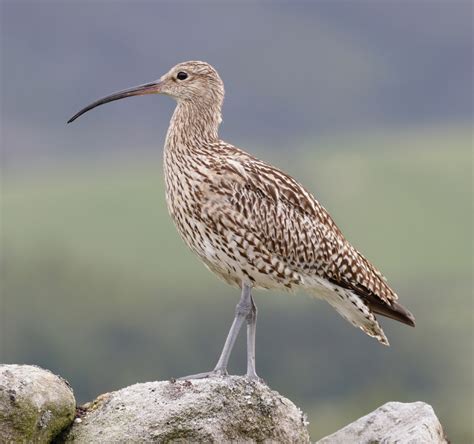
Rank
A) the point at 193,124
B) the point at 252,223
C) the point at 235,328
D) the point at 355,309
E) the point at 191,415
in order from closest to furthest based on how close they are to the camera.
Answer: the point at 191,415
the point at 235,328
the point at 252,223
the point at 193,124
the point at 355,309

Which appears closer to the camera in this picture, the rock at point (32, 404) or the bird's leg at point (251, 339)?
the rock at point (32, 404)

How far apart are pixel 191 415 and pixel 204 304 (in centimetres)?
12667

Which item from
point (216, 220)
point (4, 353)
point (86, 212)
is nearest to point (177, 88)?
point (216, 220)

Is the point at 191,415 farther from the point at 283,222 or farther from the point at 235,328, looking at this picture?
the point at 283,222

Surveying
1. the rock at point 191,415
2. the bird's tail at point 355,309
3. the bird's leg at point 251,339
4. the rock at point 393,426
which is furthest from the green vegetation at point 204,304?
the rock at point 191,415

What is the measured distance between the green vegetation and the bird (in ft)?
174

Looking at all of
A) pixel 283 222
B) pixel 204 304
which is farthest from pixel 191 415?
pixel 204 304

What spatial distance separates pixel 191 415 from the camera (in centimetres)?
1502

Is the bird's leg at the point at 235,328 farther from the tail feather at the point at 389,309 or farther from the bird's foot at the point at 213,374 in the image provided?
the tail feather at the point at 389,309

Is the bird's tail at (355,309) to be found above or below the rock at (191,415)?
above

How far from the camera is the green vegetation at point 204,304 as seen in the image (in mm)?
112312

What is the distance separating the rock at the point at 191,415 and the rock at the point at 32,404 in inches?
15.2

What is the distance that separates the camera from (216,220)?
54.3ft

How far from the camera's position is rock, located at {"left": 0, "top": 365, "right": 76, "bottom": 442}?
14.4 metres
